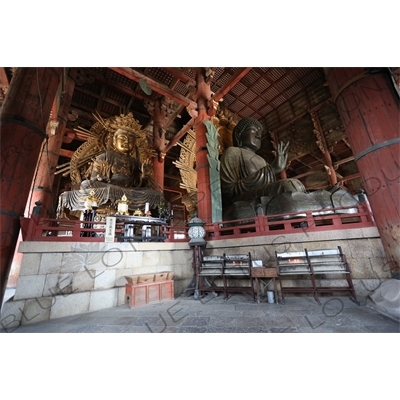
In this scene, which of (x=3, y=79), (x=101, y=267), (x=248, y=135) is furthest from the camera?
(x=248, y=135)

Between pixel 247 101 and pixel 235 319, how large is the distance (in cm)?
874

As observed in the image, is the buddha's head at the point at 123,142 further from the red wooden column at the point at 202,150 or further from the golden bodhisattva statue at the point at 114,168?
the red wooden column at the point at 202,150

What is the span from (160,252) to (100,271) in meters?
0.98

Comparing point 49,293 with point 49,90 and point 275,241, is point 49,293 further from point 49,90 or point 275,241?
point 275,241

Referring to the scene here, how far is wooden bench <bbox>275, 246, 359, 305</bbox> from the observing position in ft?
7.77

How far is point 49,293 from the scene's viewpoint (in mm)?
2256

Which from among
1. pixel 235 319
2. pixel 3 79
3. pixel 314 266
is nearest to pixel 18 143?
pixel 235 319

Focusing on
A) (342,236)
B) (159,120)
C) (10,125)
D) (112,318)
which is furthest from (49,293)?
(159,120)

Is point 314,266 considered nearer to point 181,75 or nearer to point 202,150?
point 202,150

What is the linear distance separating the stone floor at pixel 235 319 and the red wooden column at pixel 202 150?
2.18m

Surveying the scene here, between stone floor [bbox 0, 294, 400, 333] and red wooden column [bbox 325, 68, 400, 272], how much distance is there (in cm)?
87

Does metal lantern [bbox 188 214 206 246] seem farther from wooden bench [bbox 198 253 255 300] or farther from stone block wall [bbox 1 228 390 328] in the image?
stone block wall [bbox 1 228 390 328]

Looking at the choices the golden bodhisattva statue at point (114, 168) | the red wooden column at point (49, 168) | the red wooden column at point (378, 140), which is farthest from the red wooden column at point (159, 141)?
the red wooden column at point (378, 140)

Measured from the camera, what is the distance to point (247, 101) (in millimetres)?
8398
